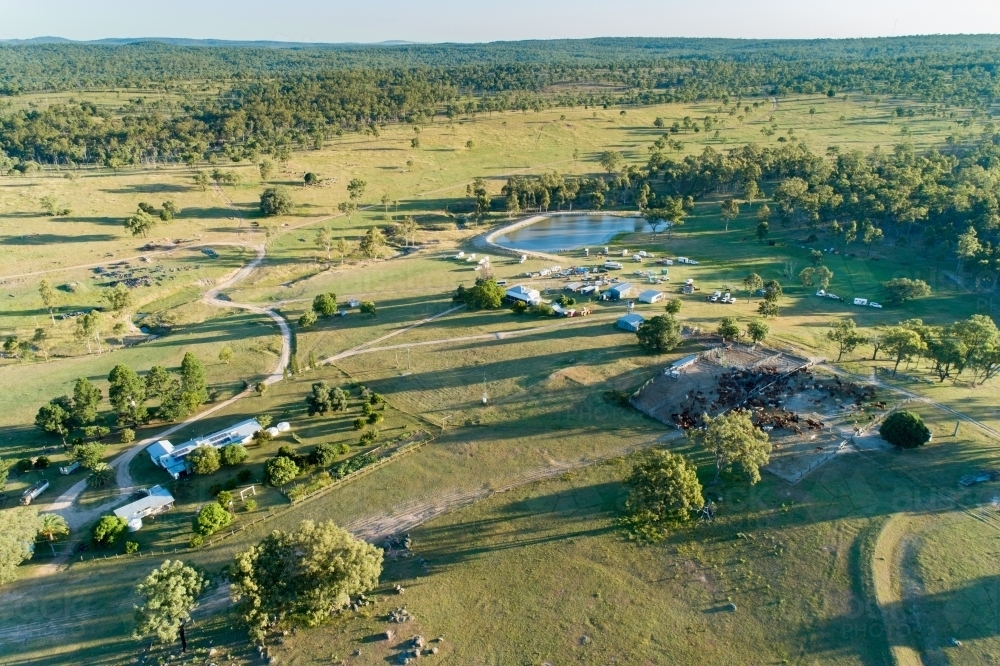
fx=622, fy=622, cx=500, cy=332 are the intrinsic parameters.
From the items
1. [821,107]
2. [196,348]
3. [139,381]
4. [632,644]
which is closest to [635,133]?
[821,107]

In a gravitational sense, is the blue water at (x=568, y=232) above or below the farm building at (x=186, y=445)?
above

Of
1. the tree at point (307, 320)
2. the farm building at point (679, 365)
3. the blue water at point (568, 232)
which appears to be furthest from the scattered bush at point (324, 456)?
the blue water at point (568, 232)

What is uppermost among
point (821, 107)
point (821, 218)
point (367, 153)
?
point (821, 107)

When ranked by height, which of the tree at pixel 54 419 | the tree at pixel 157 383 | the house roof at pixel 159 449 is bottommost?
the house roof at pixel 159 449

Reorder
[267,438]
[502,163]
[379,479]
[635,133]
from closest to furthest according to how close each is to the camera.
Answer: [379,479], [267,438], [502,163], [635,133]

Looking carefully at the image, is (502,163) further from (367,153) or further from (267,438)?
(267,438)

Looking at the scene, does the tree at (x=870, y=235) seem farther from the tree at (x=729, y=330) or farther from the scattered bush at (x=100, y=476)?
the scattered bush at (x=100, y=476)

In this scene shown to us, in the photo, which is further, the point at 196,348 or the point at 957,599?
the point at 196,348
